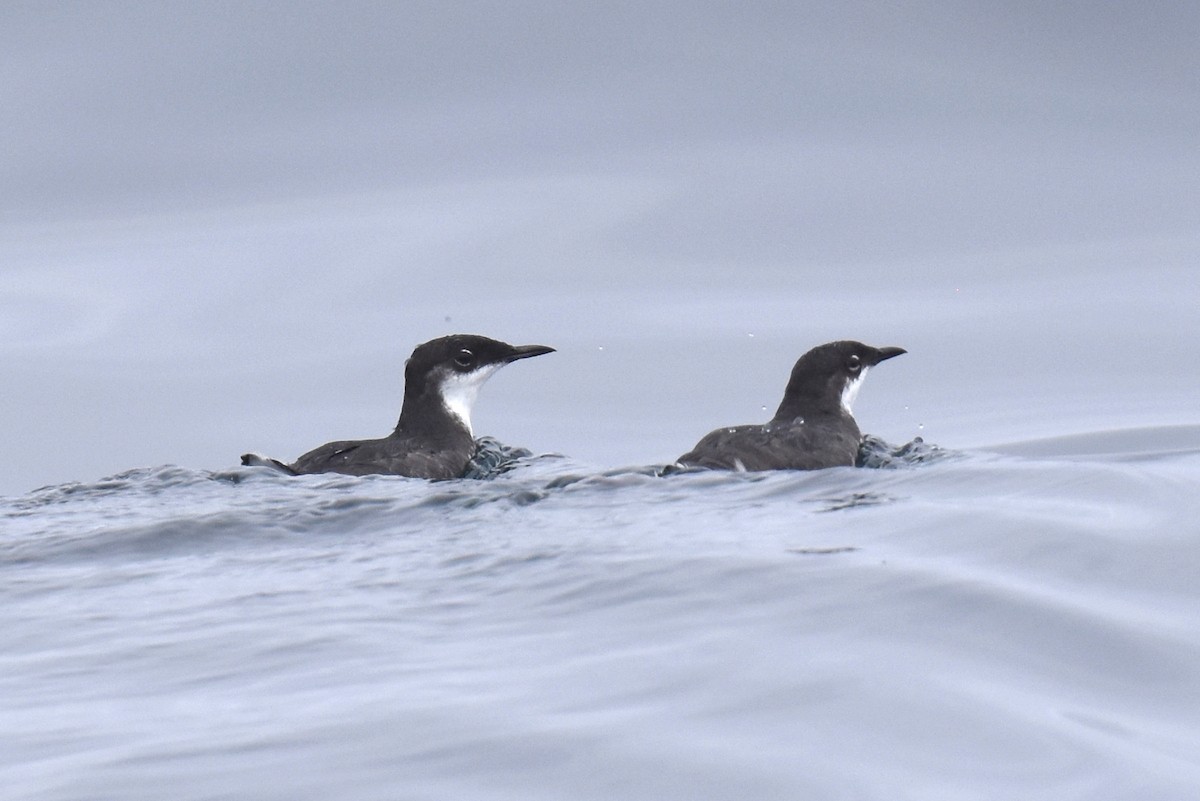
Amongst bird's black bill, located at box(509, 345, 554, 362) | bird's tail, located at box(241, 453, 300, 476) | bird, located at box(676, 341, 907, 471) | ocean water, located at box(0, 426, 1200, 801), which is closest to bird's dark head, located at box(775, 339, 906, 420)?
bird, located at box(676, 341, 907, 471)

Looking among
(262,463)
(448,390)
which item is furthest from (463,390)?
(262,463)

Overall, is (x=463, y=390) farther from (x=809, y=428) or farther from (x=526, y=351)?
(x=809, y=428)

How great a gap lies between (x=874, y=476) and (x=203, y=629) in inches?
151

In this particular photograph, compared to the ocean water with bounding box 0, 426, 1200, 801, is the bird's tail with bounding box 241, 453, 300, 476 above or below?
above

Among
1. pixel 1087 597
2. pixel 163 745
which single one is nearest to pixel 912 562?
pixel 1087 597

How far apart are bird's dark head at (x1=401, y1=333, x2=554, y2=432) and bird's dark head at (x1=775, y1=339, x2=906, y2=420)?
5.33 feet

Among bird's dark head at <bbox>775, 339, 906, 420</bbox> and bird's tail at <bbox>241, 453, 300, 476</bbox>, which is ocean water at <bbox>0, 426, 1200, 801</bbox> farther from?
bird's dark head at <bbox>775, 339, 906, 420</bbox>

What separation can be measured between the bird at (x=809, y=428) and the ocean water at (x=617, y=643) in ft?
3.06

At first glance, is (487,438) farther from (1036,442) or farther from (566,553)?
(566,553)

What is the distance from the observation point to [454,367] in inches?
424

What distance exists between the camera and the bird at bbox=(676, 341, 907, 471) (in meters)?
8.92

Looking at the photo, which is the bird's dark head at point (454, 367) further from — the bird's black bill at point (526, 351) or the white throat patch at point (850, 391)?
the white throat patch at point (850, 391)

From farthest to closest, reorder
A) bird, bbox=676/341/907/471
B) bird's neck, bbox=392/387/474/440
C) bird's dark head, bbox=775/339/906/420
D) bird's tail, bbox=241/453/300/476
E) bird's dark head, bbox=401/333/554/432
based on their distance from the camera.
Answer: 1. bird's dark head, bbox=401/333/554/432
2. bird's neck, bbox=392/387/474/440
3. bird's dark head, bbox=775/339/906/420
4. bird's tail, bbox=241/453/300/476
5. bird, bbox=676/341/907/471

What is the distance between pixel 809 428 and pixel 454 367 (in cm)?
247
